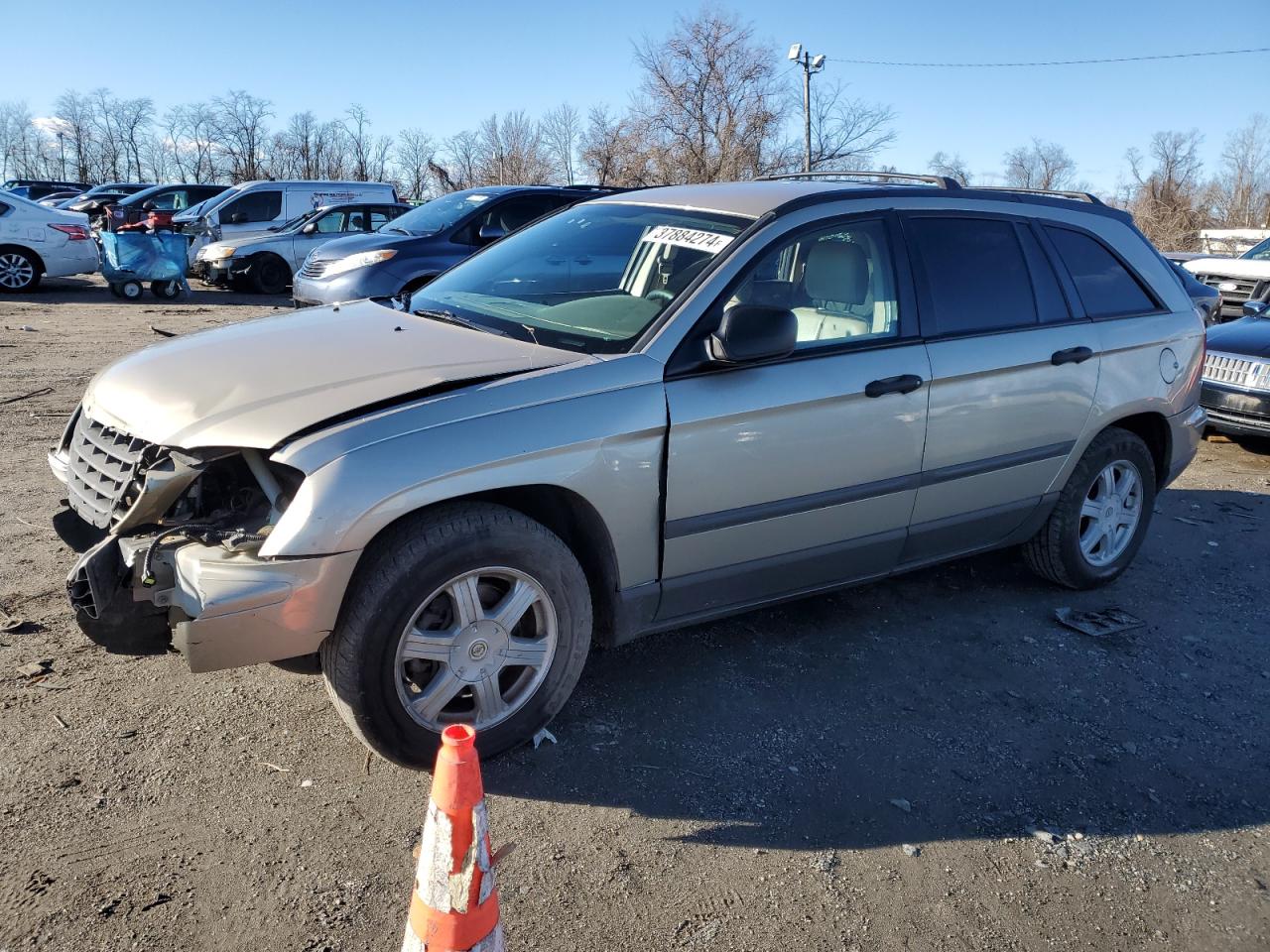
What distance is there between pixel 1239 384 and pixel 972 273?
15.9 ft

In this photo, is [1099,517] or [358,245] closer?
[1099,517]

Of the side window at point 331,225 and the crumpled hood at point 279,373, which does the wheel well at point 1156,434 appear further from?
the side window at point 331,225

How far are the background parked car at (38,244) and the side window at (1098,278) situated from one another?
15.5 metres

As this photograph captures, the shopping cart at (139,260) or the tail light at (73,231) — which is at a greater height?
the tail light at (73,231)

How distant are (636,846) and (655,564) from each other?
0.92 meters

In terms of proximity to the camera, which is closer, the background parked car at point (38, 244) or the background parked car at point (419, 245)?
the background parked car at point (419, 245)

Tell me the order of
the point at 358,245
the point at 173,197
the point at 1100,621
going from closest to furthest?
the point at 1100,621 → the point at 358,245 → the point at 173,197

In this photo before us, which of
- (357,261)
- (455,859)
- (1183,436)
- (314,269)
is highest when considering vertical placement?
(357,261)

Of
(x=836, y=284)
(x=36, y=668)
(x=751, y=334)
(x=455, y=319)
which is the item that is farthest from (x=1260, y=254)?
(x=36, y=668)

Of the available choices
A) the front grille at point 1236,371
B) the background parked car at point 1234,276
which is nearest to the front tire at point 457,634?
the front grille at point 1236,371

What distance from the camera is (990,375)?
13.5 feet

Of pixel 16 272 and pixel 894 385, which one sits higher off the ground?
pixel 894 385

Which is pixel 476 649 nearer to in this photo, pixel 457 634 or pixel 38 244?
pixel 457 634

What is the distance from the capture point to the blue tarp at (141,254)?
628 inches
